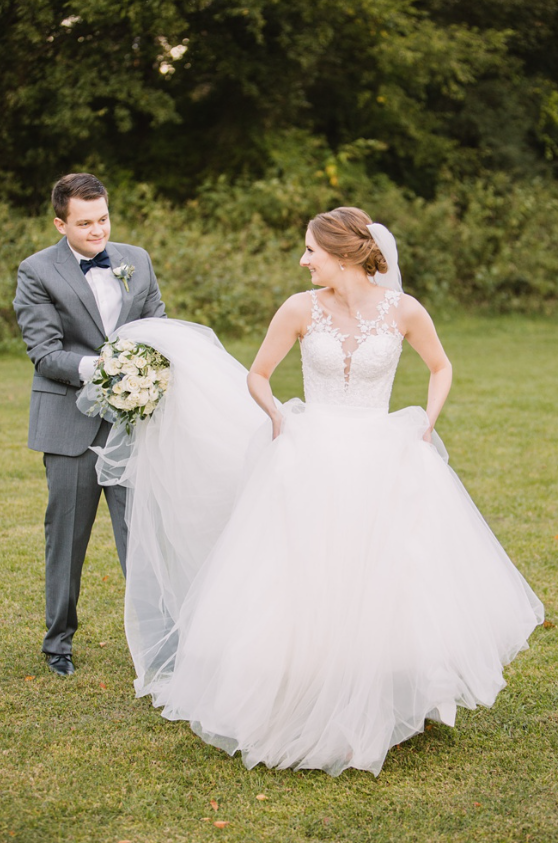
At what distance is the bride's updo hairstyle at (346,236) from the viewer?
3.85m

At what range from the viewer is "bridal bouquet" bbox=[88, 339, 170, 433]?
161 inches

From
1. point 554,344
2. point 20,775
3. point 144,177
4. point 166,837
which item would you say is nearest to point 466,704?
point 166,837

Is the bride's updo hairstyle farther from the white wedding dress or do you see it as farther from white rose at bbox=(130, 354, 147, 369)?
white rose at bbox=(130, 354, 147, 369)

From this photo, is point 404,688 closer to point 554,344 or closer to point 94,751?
point 94,751

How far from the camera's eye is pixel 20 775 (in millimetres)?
3666

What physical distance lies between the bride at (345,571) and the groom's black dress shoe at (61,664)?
2.52 ft

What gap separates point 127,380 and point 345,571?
124 centimetres

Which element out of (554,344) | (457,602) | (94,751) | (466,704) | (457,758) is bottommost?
(554,344)

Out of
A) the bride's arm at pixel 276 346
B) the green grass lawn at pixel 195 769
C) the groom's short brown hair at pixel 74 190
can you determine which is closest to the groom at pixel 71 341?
the groom's short brown hair at pixel 74 190

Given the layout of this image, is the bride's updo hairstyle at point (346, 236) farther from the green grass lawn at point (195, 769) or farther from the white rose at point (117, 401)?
the green grass lawn at point (195, 769)

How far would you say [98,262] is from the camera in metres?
4.39

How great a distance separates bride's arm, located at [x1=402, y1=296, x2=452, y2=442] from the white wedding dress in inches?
2.4

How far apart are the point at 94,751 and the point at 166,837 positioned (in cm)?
71

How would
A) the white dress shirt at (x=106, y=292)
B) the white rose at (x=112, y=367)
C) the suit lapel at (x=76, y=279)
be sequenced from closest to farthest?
the white rose at (x=112, y=367) → the suit lapel at (x=76, y=279) → the white dress shirt at (x=106, y=292)
